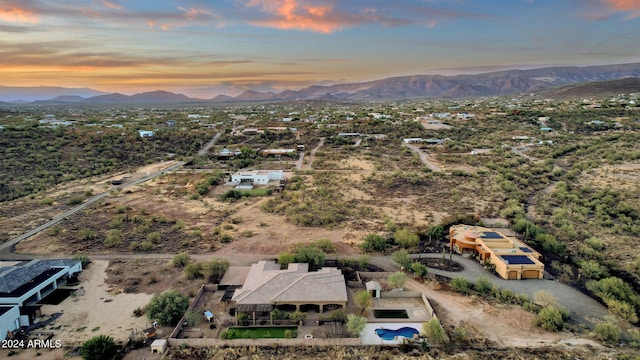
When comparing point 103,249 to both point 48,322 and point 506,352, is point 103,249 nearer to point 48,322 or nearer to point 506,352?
point 48,322

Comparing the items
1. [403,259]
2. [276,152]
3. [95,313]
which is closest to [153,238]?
[95,313]

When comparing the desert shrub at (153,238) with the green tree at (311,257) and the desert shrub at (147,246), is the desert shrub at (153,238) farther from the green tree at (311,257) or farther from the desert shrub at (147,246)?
the green tree at (311,257)

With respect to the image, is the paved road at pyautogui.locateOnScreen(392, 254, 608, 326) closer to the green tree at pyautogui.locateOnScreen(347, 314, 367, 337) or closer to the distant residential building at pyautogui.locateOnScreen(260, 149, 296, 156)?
the green tree at pyautogui.locateOnScreen(347, 314, 367, 337)

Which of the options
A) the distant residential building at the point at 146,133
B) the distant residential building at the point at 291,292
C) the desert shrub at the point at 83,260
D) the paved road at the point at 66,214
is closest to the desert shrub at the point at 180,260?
the desert shrub at the point at 83,260

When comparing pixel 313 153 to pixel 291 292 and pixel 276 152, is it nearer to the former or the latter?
pixel 276 152

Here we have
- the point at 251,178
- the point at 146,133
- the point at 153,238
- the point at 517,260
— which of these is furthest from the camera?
the point at 146,133

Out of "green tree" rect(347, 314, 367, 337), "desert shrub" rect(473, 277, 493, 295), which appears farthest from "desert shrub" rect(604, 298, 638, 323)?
"green tree" rect(347, 314, 367, 337)
